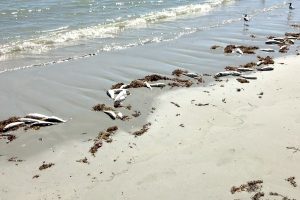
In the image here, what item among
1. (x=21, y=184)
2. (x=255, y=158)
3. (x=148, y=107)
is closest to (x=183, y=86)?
(x=148, y=107)

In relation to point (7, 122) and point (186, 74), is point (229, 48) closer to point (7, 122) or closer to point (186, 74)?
point (186, 74)

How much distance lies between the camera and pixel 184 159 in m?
9.16

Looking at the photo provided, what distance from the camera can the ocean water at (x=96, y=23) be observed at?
1805 centimetres

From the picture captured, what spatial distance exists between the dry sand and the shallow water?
1.02 meters

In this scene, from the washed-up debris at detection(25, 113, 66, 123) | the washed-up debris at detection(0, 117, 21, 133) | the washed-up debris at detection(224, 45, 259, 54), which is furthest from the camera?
the washed-up debris at detection(224, 45, 259, 54)

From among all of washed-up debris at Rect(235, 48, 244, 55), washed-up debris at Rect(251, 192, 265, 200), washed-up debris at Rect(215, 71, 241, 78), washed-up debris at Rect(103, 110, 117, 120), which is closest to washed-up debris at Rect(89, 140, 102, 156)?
washed-up debris at Rect(103, 110, 117, 120)

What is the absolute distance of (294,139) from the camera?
9.88 meters

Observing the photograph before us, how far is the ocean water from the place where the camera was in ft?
59.2

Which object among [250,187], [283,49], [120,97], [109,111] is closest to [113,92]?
[120,97]

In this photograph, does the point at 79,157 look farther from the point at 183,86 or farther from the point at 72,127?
the point at 183,86

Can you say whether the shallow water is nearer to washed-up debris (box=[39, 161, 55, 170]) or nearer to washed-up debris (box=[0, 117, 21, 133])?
washed-up debris (box=[0, 117, 21, 133])

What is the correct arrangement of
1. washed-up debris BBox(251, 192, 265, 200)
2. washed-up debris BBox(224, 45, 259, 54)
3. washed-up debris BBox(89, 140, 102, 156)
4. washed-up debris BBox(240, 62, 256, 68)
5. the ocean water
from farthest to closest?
the ocean water < washed-up debris BBox(224, 45, 259, 54) < washed-up debris BBox(240, 62, 256, 68) < washed-up debris BBox(89, 140, 102, 156) < washed-up debris BBox(251, 192, 265, 200)

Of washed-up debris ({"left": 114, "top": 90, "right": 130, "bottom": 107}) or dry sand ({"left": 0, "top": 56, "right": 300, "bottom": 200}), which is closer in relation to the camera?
dry sand ({"left": 0, "top": 56, "right": 300, "bottom": 200})

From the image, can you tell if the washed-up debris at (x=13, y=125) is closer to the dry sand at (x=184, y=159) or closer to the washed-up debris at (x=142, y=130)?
the dry sand at (x=184, y=159)
